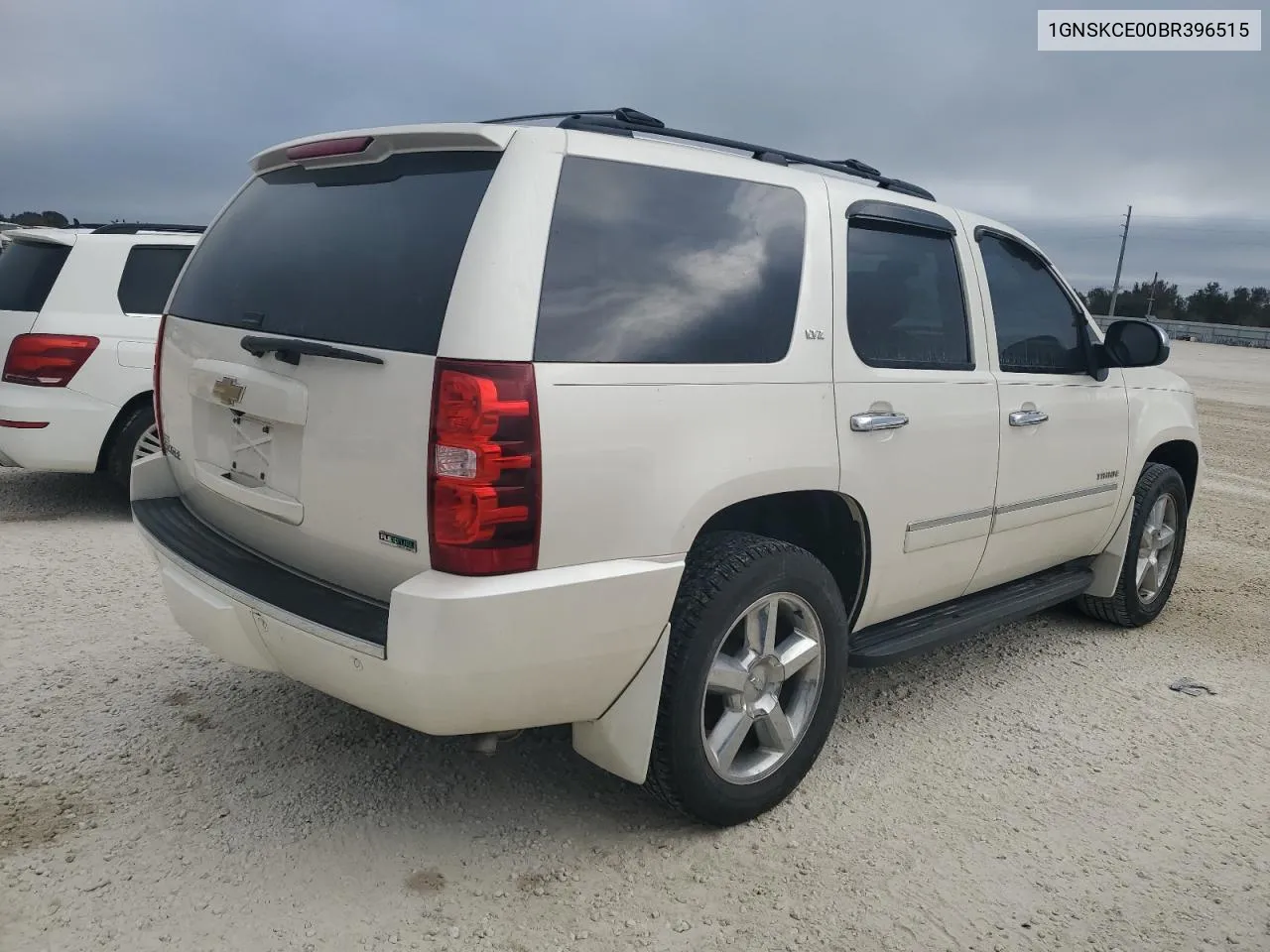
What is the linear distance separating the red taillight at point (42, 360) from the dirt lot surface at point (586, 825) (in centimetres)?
212

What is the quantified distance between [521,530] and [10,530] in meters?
4.93

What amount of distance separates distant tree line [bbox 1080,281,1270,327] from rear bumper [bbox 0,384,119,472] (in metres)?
74.6

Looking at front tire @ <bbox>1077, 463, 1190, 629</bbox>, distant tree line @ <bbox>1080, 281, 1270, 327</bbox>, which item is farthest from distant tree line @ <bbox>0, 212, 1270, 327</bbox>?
front tire @ <bbox>1077, 463, 1190, 629</bbox>

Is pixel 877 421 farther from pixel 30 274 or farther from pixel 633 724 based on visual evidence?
pixel 30 274

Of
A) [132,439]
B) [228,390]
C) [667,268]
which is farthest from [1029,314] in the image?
[132,439]

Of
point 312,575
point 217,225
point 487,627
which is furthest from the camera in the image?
point 217,225

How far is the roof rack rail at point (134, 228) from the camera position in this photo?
259 inches

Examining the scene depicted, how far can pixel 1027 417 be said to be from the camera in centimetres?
385

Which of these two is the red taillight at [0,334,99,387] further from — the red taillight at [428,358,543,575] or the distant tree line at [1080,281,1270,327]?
the distant tree line at [1080,281,1270,327]

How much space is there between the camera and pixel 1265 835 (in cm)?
309

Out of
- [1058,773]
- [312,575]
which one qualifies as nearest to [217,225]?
[312,575]

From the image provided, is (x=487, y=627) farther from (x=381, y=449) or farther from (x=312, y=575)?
(x=312, y=575)

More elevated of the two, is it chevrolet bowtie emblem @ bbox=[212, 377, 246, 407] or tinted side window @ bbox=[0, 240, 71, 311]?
tinted side window @ bbox=[0, 240, 71, 311]

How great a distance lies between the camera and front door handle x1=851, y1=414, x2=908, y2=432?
311cm
